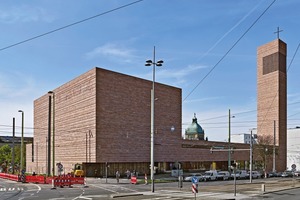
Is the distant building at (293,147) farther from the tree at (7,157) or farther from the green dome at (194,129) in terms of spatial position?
the tree at (7,157)

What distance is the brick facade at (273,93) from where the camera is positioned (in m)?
92.9

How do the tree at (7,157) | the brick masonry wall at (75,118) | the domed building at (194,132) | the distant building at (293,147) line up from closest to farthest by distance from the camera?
the brick masonry wall at (75,118), the tree at (7,157), the distant building at (293,147), the domed building at (194,132)

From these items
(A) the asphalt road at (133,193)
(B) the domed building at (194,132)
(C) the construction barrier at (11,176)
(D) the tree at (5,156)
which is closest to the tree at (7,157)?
(D) the tree at (5,156)

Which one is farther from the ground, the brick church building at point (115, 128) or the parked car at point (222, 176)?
the brick church building at point (115, 128)

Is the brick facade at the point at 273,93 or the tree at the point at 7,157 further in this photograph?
the tree at the point at 7,157

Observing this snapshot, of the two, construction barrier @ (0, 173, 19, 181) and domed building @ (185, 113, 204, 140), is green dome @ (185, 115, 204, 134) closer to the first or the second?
domed building @ (185, 113, 204, 140)

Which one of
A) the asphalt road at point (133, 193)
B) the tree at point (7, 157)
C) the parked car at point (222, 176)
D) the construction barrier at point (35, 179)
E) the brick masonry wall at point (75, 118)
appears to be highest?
the brick masonry wall at point (75, 118)

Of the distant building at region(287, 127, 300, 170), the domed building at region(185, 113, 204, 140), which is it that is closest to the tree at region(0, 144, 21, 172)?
the domed building at region(185, 113, 204, 140)

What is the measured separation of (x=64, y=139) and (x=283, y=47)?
187 ft

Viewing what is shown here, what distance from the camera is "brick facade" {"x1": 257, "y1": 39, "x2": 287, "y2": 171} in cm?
9288

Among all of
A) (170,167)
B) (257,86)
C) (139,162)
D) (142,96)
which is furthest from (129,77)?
(257,86)

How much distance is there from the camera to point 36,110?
307ft

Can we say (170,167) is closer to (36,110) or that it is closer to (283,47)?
(36,110)

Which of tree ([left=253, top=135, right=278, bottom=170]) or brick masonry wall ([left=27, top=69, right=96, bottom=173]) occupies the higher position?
brick masonry wall ([left=27, top=69, right=96, bottom=173])
